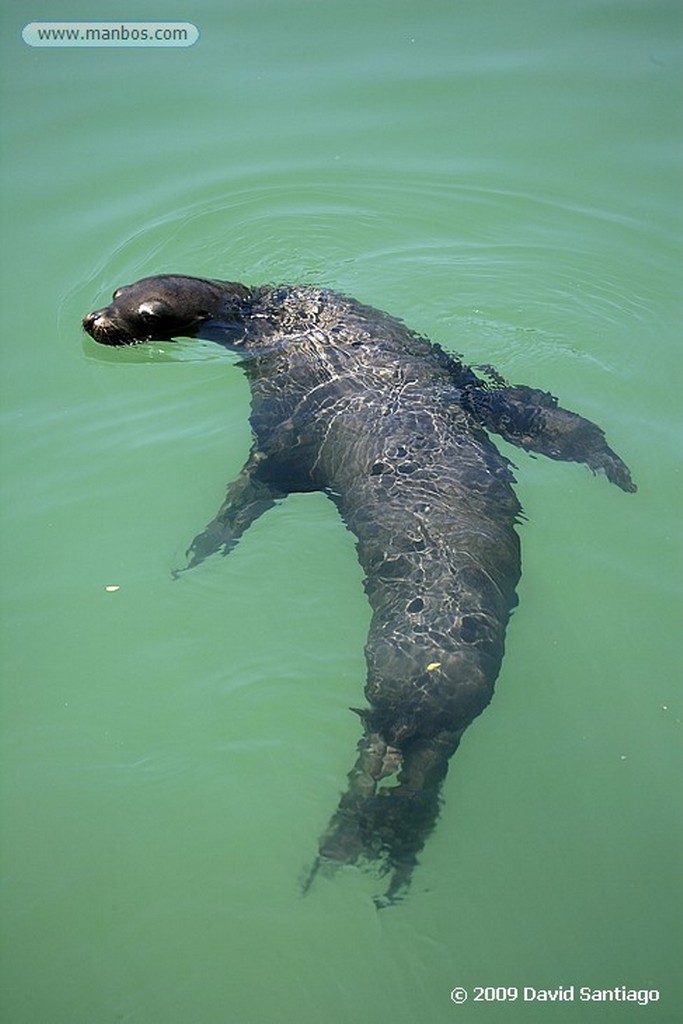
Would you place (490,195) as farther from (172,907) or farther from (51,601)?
(172,907)

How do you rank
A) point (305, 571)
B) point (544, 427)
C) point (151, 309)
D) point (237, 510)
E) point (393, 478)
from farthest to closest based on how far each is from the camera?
point (151, 309) < point (544, 427) < point (237, 510) < point (305, 571) < point (393, 478)

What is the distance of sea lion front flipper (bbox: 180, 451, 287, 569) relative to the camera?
6.97m

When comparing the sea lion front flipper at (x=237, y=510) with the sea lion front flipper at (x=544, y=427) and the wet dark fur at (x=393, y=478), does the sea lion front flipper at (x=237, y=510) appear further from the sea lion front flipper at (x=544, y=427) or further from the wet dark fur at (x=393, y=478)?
the sea lion front flipper at (x=544, y=427)

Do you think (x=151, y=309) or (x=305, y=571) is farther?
(x=151, y=309)

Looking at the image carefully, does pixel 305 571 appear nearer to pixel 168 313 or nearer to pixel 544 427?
pixel 544 427

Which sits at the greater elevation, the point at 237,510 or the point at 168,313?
the point at 168,313

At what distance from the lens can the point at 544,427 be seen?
24.2 ft

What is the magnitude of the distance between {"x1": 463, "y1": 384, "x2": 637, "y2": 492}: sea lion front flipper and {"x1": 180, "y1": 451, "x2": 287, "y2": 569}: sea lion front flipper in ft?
4.53

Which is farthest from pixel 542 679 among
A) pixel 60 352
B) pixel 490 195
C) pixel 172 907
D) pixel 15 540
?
pixel 490 195

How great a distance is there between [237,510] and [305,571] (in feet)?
2.06

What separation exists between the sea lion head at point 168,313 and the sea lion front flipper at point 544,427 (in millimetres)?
1941

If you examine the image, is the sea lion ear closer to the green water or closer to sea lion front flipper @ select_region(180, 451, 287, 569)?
the green water

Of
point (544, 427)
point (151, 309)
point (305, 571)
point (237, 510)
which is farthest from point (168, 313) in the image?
point (544, 427)

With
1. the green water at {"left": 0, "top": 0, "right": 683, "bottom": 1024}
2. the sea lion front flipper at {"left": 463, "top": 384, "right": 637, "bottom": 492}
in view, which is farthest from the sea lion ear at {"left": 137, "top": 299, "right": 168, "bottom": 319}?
the sea lion front flipper at {"left": 463, "top": 384, "right": 637, "bottom": 492}
